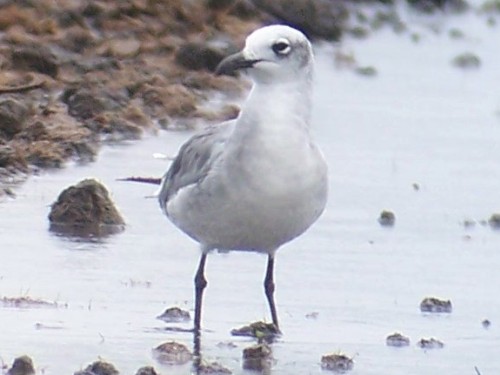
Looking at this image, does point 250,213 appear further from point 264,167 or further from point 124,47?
point 124,47

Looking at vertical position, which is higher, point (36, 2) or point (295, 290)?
point (36, 2)

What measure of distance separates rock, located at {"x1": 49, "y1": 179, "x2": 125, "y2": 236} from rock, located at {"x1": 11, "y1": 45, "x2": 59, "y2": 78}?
442 centimetres

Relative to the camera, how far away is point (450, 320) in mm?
9336

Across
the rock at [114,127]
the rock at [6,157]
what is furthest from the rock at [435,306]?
the rock at [114,127]

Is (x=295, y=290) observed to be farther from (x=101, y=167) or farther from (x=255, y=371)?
(x=101, y=167)

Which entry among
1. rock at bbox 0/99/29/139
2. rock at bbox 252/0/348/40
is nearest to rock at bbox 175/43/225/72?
rock at bbox 252/0/348/40

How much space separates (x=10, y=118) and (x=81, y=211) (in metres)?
2.34

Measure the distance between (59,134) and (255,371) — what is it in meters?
5.17

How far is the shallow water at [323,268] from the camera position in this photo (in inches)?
337

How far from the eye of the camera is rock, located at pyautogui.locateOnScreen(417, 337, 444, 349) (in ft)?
28.7

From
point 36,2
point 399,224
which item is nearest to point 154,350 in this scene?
point 399,224

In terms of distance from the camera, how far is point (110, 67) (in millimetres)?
15898

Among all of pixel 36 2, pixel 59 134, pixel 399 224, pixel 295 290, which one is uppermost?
pixel 36 2

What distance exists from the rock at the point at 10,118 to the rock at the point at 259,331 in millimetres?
4425
